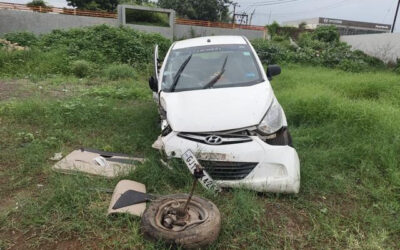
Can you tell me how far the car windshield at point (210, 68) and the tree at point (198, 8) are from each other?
27.8m

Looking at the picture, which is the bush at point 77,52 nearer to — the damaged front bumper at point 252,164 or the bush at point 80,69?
the bush at point 80,69

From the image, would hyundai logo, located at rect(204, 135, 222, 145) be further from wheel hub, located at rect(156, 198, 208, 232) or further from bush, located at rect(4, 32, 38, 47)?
bush, located at rect(4, 32, 38, 47)

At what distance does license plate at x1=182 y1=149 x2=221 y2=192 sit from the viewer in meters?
2.70

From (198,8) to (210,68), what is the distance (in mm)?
29111

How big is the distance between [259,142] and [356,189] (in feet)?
3.82

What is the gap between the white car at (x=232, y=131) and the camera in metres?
2.70

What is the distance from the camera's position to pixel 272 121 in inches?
117

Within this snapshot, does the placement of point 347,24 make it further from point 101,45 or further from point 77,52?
point 77,52

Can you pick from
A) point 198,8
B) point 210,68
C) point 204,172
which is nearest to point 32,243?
point 204,172

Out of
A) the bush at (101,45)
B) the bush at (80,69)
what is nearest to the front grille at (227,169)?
the bush at (80,69)

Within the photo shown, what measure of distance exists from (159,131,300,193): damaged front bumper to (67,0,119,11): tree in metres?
24.4

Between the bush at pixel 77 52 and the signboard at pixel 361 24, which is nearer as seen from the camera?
the bush at pixel 77 52

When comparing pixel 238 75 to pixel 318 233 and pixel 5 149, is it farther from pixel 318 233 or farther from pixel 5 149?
pixel 5 149

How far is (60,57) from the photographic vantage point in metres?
10.1
